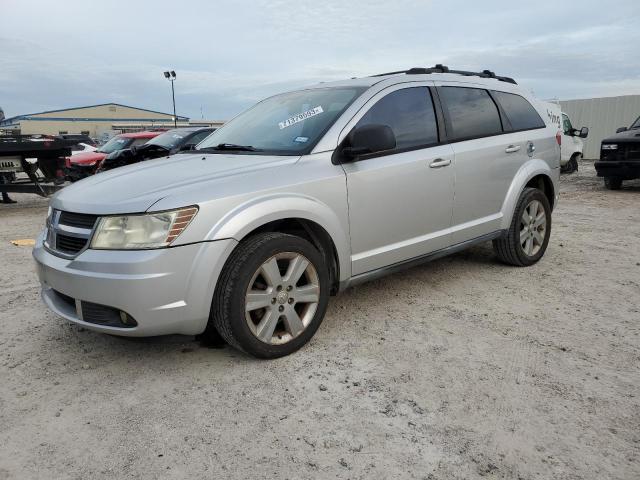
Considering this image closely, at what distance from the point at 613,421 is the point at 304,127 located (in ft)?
8.11

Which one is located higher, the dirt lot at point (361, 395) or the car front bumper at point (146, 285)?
the car front bumper at point (146, 285)

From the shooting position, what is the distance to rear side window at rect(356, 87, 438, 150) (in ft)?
12.0

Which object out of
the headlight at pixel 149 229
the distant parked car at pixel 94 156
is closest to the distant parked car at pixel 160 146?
the distant parked car at pixel 94 156

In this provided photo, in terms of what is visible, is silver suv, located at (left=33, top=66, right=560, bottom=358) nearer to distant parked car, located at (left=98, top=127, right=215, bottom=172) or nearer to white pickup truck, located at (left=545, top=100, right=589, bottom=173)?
distant parked car, located at (left=98, top=127, right=215, bottom=172)

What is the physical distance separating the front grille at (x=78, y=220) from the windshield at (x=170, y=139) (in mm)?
7048

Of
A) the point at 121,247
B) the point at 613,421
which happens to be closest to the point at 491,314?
the point at 613,421

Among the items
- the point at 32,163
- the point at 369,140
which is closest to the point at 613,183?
the point at 369,140

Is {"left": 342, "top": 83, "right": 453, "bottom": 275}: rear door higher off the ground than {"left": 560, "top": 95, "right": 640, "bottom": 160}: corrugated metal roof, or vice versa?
{"left": 560, "top": 95, "right": 640, "bottom": 160}: corrugated metal roof

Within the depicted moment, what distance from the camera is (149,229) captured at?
2.66 meters

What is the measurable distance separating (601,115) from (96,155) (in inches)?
795

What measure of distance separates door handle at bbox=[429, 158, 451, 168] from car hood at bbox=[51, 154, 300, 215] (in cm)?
118

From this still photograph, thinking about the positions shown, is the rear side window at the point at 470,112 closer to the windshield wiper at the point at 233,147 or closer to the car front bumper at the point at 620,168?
the windshield wiper at the point at 233,147

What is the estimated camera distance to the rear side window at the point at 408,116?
12.0 feet

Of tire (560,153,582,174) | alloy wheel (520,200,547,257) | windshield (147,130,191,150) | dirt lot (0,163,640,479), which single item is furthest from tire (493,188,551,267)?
tire (560,153,582,174)
